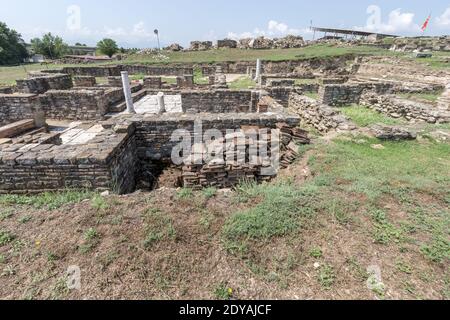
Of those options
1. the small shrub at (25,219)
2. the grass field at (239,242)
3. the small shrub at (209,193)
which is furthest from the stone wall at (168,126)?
the small shrub at (25,219)

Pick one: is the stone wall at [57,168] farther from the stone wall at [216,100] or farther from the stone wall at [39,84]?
the stone wall at [39,84]

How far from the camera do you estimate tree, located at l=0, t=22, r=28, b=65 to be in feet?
154

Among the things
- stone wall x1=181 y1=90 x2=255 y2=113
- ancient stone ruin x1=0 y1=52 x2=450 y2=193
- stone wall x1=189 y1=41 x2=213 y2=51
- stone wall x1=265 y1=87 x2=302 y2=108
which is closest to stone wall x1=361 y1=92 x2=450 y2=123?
ancient stone ruin x1=0 y1=52 x2=450 y2=193

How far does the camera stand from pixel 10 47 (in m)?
49.0

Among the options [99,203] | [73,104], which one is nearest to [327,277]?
[99,203]

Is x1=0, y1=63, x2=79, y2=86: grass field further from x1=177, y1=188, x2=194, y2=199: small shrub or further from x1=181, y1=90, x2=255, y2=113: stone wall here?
x1=177, y1=188, x2=194, y2=199: small shrub

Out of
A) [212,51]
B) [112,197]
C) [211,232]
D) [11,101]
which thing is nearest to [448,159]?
[211,232]

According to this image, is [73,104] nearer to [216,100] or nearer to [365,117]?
[216,100]

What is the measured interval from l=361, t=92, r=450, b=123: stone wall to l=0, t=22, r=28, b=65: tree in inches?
2501

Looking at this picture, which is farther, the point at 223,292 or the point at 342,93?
the point at 342,93

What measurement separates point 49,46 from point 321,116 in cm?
7323

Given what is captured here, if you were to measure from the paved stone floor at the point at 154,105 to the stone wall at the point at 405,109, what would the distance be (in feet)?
32.6

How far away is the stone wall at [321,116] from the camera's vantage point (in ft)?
25.1

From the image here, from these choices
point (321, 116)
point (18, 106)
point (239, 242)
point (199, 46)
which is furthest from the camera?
point (199, 46)
